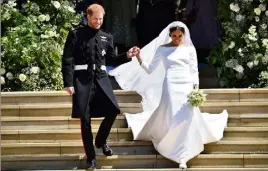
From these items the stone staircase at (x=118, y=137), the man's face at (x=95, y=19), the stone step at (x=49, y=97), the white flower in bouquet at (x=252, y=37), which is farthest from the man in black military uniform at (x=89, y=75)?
the white flower in bouquet at (x=252, y=37)

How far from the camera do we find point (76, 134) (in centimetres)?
951

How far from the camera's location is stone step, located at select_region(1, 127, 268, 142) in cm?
938

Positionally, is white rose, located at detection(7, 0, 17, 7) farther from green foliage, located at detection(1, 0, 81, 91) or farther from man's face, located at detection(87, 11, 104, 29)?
man's face, located at detection(87, 11, 104, 29)

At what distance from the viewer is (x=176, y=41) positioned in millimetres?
8953

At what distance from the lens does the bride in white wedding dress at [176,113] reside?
8648 millimetres

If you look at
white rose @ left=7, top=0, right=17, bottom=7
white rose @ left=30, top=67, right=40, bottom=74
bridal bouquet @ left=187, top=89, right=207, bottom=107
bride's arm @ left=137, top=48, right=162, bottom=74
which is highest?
white rose @ left=7, top=0, right=17, bottom=7

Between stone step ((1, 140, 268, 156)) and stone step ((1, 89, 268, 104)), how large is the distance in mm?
994

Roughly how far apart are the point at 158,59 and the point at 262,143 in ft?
5.53

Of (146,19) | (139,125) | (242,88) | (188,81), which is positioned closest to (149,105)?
(139,125)

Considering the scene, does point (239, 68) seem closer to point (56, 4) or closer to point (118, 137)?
point (118, 137)

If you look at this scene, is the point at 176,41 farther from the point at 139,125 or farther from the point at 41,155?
the point at 41,155

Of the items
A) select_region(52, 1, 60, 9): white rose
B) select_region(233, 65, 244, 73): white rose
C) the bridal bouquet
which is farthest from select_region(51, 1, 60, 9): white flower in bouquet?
the bridal bouquet

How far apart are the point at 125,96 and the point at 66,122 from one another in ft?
3.07

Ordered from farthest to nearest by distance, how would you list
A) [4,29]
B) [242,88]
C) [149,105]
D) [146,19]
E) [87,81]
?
[146,19] → [4,29] → [242,88] → [149,105] → [87,81]
